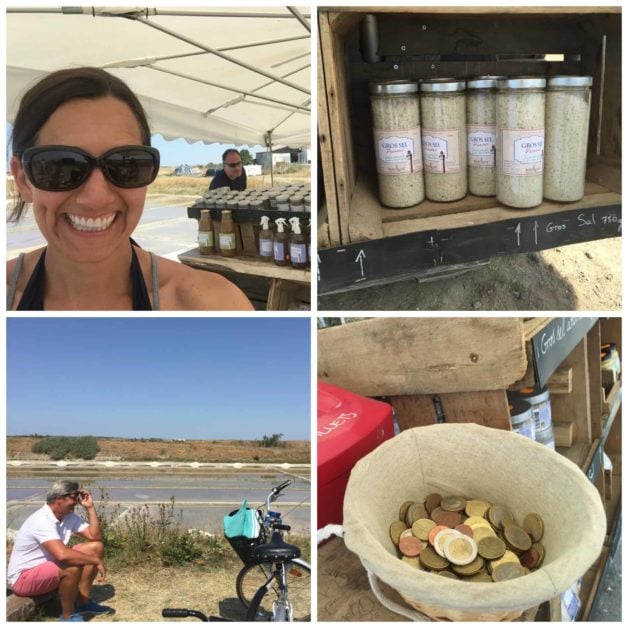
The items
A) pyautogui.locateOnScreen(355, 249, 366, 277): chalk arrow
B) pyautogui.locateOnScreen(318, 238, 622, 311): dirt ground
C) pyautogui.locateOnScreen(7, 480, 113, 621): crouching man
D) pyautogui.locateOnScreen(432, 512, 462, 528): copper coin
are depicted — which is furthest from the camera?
pyautogui.locateOnScreen(318, 238, 622, 311): dirt ground

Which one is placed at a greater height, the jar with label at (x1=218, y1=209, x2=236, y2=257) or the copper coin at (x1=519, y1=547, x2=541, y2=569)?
the jar with label at (x1=218, y1=209, x2=236, y2=257)

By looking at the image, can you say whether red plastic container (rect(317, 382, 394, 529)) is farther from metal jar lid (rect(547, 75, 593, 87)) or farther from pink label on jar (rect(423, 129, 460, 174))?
metal jar lid (rect(547, 75, 593, 87))

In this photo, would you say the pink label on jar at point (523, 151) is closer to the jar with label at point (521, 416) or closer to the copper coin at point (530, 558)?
the jar with label at point (521, 416)

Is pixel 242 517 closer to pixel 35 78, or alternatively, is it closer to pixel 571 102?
pixel 35 78

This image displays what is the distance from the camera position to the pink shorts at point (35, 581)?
46.9 inches

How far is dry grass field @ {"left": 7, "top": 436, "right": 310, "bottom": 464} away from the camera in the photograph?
119cm

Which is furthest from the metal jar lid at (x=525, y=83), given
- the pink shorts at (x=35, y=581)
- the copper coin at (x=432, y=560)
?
the pink shorts at (x=35, y=581)

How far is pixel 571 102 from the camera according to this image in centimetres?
118

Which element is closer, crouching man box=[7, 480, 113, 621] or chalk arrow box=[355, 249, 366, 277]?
chalk arrow box=[355, 249, 366, 277]

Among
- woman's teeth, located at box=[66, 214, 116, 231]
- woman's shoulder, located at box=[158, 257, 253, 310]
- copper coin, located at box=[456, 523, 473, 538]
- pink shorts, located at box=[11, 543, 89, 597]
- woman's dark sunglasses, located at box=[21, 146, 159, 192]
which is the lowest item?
pink shorts, located at box=[11, 543, 89, 597]

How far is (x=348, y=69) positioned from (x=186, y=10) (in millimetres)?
483

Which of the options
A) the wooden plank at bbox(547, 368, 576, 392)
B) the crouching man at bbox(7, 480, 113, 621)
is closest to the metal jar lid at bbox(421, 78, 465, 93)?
the wooden plank at bbox(547, 368, 576, 392)

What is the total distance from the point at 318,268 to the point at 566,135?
0.63m

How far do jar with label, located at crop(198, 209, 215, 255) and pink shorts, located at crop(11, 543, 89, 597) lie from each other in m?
0.79
